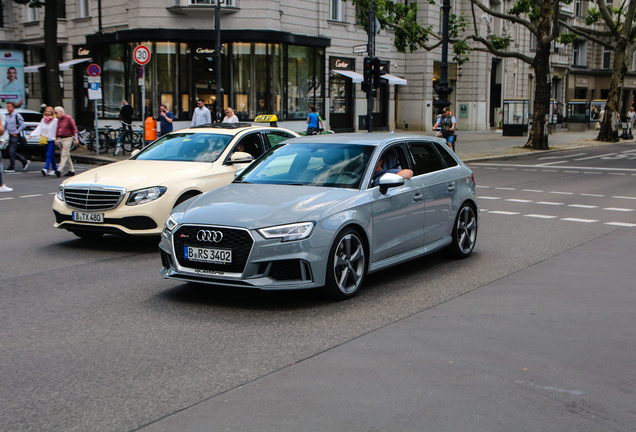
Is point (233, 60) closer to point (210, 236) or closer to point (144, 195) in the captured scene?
point (144, 195)

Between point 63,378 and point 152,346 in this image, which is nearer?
point 63,378

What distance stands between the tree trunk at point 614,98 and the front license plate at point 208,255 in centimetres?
3686

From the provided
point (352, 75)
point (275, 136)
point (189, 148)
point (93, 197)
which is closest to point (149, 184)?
point (93, 197)

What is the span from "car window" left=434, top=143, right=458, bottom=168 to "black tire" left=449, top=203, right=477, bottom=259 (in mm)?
513

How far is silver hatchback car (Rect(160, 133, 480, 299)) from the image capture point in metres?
6.09

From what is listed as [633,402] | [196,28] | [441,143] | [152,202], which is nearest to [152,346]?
[633,402]

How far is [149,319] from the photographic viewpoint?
5.93 meters

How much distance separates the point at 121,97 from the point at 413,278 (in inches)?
1149

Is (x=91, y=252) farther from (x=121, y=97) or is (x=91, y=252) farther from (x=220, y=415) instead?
(x=121, y=97)

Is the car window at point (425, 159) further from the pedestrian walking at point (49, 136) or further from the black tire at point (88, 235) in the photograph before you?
the pedestrian walking at point (49, 136)

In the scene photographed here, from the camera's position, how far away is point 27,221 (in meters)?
11.5

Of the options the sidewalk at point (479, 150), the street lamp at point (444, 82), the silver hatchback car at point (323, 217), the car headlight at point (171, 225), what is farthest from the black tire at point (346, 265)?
the street lamp at point (444, 82)

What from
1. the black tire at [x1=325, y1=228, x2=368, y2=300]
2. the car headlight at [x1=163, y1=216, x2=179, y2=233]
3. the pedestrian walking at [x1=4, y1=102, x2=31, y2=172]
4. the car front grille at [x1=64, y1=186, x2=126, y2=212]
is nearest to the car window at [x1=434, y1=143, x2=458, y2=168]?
the black tire at [x1=325, y1=228, x2=368, y2=300]

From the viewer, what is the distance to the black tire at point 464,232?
334 inches
